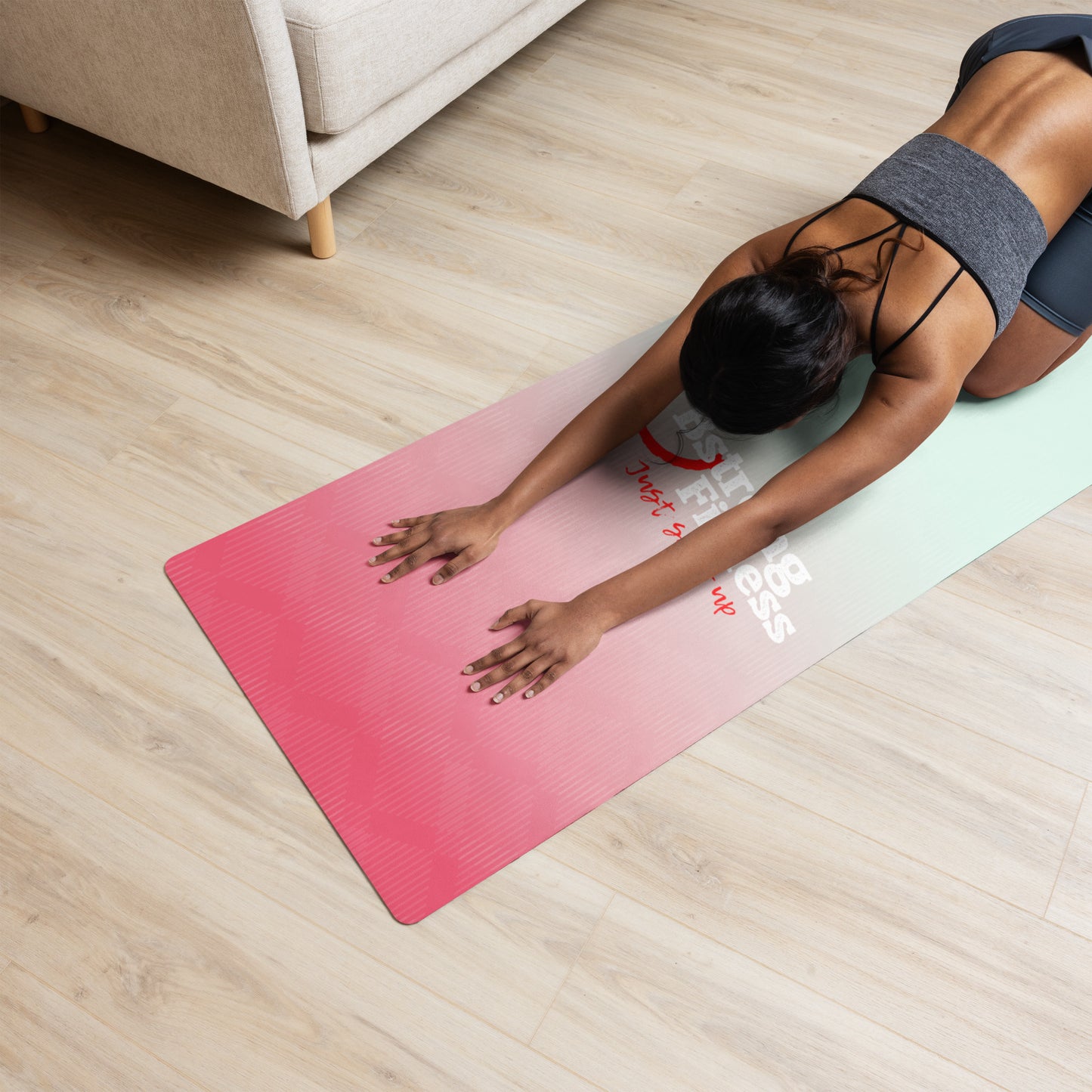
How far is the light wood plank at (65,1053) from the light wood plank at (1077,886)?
969mm

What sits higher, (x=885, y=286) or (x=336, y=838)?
(x=885, y=286)

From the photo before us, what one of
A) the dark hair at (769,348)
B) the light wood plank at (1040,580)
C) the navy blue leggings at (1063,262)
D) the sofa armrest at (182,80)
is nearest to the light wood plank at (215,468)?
the sofa armrest at (182,80)

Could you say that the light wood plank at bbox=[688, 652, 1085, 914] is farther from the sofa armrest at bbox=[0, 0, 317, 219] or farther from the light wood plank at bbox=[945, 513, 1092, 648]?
the sofa armrest at bbox=[0, 0, 317, 219]

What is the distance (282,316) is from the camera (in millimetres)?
1679

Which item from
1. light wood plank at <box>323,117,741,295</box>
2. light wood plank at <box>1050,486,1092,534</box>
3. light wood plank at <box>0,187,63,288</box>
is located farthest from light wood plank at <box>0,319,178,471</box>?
light wood plank at <box>1050,486,1092,534</box>

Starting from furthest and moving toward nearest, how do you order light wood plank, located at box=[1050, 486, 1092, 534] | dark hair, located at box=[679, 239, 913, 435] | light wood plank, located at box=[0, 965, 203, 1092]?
light wood plank, located at box=[1050, 486, 1092, 534], dark hair, located at box=[679, 239, 913, 435], light wood plank, located at box=[0, 965, 203, 1092]

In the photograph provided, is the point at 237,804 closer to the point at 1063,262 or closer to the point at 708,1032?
the point at 708,1032

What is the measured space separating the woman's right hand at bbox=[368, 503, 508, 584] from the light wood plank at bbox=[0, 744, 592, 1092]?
0.46 m

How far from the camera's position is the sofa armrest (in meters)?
1.39

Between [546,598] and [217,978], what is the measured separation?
0.60 m

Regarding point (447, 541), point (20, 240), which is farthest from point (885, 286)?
point (20, 240)

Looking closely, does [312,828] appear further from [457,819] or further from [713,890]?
[713,890]

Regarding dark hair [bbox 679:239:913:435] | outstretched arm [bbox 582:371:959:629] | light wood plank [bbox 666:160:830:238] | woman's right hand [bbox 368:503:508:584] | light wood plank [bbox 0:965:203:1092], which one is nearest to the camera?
light wood plank [bbox 0:965:203:1092]

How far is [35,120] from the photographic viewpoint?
6.38ft
